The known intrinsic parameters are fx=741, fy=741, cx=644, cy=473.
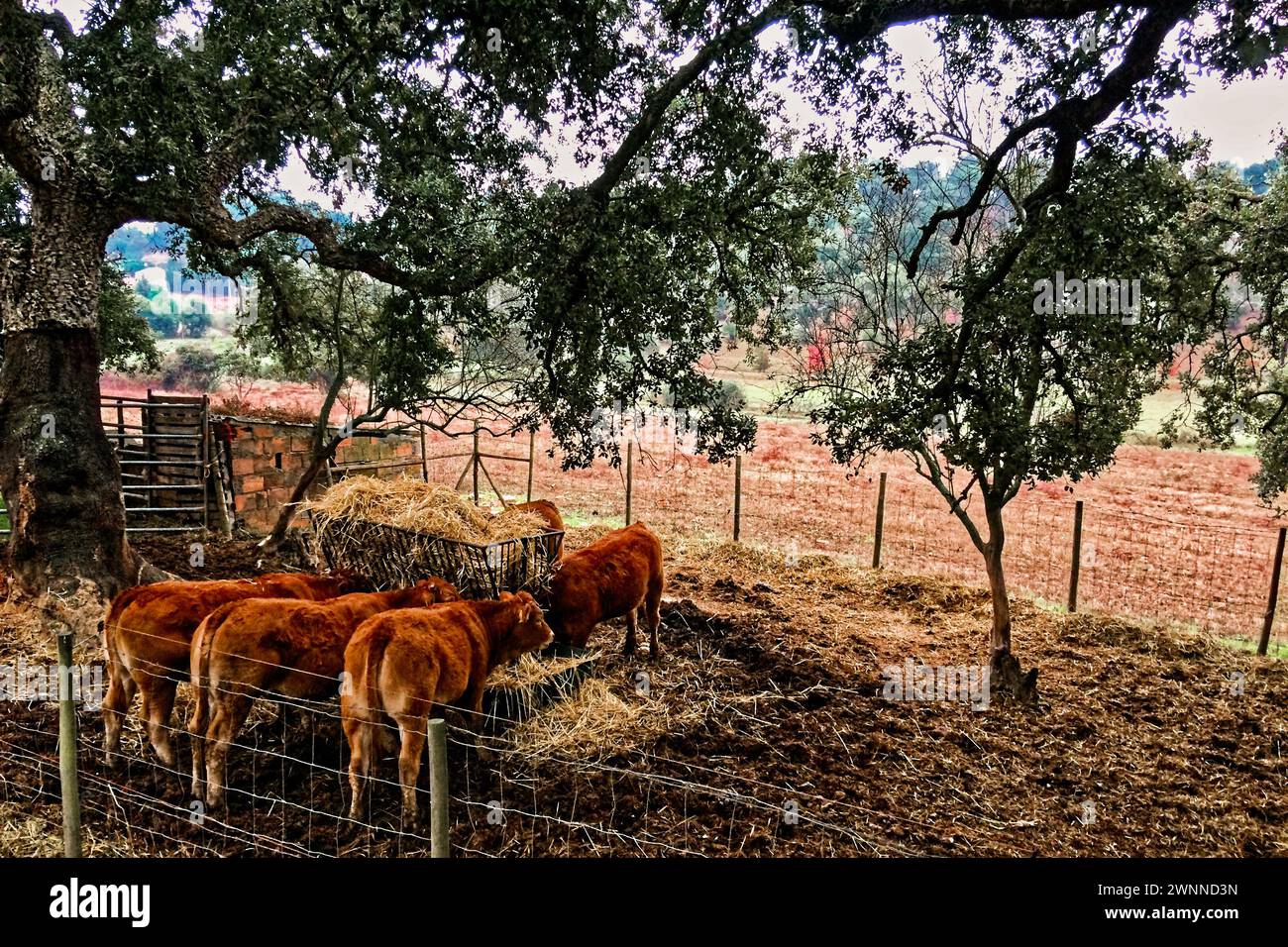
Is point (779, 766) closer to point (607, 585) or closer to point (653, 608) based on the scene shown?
point (607, 585)

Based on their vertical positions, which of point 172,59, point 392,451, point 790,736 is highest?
point 172,59

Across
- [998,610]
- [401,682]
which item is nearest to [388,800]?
[401,682]

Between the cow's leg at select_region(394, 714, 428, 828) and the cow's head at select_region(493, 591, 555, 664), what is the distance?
41.6 inches

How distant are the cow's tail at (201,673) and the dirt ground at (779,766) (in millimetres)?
253

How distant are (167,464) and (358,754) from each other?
9.43 metres

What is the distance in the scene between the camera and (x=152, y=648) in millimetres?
4961

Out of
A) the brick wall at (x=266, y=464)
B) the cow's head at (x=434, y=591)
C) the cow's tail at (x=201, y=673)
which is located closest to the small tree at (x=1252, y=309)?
the cow's head at (x=434, y=591)

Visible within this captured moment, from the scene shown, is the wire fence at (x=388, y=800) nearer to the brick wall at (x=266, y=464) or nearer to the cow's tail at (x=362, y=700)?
the cow's tail at (x=362, y=700)

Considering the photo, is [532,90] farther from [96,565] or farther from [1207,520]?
[1207,520]

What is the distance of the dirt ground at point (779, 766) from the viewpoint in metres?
4.55

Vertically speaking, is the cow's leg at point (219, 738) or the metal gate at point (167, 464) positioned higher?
the metal gate at point (167, 464)
